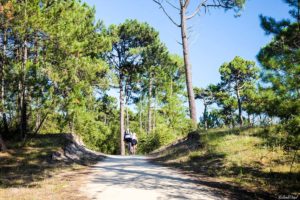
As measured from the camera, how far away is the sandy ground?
695cm

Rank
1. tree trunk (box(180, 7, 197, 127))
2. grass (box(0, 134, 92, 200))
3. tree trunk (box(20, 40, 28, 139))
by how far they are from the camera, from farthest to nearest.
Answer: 1. tree trunk (box(180, 7, 197, 127))
2. tree trunk (box(20, 40, 28, 139))
3. grass (box(0, 134, 92, 200))

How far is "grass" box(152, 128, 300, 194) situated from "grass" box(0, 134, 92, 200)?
12.2 feet

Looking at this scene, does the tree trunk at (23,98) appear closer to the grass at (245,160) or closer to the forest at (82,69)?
the forest at (82,69)

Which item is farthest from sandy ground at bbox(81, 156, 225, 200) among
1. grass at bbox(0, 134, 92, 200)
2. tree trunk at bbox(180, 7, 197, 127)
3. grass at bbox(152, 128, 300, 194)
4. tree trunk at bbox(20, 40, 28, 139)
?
tree trunk at bbox(180, 7, 197, 127)

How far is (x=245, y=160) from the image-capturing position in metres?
10.0

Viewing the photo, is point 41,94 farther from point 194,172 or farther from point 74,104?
point 194,172

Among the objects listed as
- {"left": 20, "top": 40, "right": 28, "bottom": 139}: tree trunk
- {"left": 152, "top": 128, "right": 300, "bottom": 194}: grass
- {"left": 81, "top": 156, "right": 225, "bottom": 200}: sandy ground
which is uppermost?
{"left": 20, "top": 40, "right": 28, "bottom": 139}: tree trunk

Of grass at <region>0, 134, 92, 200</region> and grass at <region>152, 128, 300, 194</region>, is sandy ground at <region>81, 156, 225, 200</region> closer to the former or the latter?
grass at <region>0, 134, 92, 200</region>

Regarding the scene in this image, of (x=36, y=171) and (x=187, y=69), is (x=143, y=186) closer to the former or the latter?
(x=36, y=171)

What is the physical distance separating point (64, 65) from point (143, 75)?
23825mm

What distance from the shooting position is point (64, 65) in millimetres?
14758

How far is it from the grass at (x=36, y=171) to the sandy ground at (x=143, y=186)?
1.61 ft

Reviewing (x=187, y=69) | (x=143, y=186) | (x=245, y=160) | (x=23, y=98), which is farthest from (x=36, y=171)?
(x=187, y=69)

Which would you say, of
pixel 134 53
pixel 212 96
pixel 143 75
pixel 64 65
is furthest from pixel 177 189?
pixel 212 96
